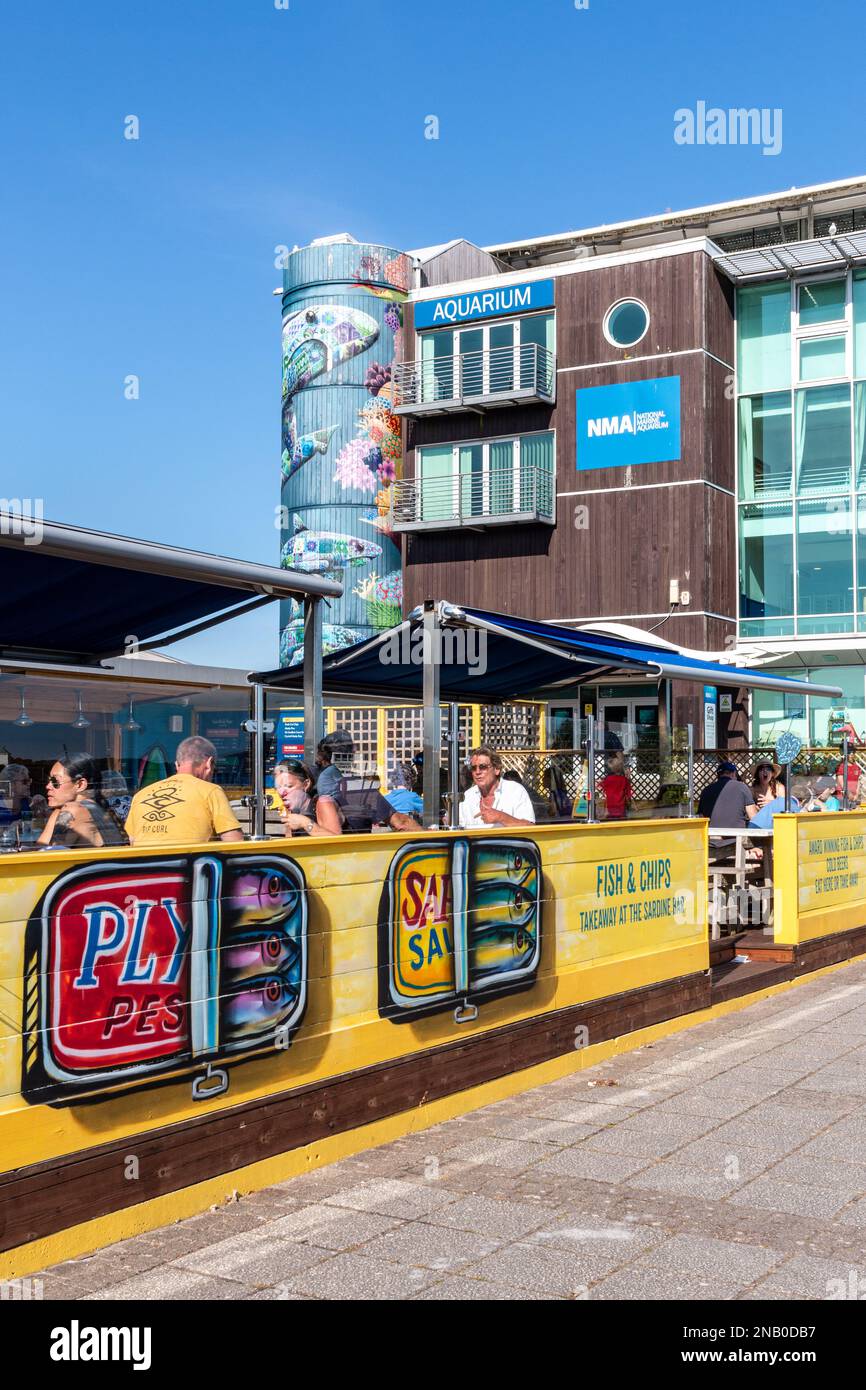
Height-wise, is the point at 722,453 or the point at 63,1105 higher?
the point at 722,453

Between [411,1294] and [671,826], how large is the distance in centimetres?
490

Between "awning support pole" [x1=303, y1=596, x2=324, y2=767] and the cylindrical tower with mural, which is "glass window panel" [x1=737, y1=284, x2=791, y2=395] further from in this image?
"awning support pole" [x1=303, y1=596, x2=324, y2=767]

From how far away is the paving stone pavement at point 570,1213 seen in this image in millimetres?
4188

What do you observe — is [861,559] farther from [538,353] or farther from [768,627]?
[538,353]

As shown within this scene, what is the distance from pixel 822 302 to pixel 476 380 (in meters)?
8.29

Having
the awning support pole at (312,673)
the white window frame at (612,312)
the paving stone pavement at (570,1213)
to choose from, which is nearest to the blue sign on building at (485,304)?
the white window frame at (612,312)

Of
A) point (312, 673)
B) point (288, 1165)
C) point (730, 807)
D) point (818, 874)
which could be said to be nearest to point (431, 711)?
point (312, 673)

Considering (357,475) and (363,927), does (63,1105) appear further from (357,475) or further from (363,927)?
(357,475)

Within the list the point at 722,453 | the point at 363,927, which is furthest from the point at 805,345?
the point at 363,927

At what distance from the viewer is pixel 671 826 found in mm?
8609

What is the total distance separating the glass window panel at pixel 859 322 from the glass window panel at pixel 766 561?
11.3 feet

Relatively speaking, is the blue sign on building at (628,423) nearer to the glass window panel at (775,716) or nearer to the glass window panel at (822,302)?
the glass window panel at (822,302)

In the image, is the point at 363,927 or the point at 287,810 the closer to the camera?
the point at 363,927

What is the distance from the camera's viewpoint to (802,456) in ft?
99.8
